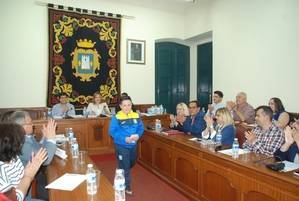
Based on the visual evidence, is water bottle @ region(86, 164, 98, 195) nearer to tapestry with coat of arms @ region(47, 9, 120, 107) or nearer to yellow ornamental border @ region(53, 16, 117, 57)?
tapestry with coat of arms @ region(47, 9, 120, 107)

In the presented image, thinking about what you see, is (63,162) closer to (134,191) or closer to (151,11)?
(134,191)

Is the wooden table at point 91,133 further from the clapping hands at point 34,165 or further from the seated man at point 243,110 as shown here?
the clapping hands at point 34,165

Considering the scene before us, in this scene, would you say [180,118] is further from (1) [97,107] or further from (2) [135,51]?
(2) [135,51]

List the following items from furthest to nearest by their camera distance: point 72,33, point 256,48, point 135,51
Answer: point 135,51 → point 72,33 → point 256,48

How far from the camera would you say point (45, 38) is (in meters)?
6.63

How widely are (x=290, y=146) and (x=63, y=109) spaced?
203 inches

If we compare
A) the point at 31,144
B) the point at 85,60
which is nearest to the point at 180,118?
the point at 31,144

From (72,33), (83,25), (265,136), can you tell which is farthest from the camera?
(83,25)

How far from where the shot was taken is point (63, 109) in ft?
21.1

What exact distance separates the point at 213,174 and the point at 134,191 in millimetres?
1314

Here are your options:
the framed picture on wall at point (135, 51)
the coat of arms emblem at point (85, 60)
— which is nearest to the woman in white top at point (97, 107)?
the coat of arms emblem at point (85, 60)

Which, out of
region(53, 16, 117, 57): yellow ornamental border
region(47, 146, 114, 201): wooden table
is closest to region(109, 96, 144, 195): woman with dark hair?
region(47, 146, 114, 201): wooden table

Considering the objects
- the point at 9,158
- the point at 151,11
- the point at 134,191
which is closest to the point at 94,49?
the point at 151,11

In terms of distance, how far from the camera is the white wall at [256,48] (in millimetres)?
5254
